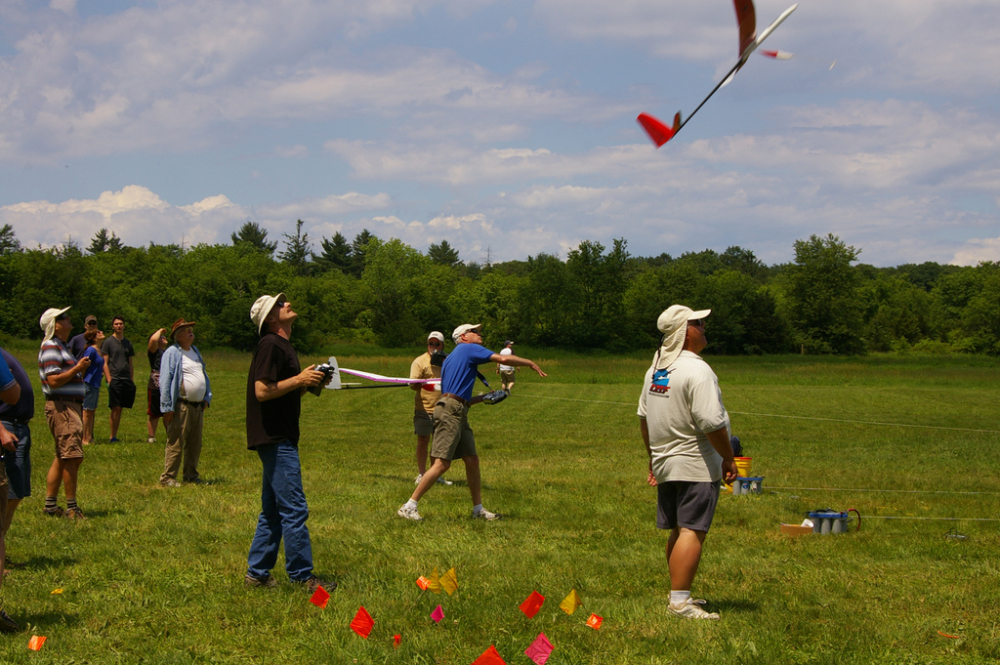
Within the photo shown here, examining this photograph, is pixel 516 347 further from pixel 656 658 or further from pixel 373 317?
pixel 656 658

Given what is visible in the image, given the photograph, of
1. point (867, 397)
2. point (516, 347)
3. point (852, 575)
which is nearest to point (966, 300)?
point (516, 347)

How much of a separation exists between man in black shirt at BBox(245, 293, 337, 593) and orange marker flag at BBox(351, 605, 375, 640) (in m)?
0.95

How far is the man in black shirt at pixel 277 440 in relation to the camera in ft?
17.7

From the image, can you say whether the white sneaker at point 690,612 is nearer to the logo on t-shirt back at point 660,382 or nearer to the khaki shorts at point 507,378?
the logo on t-shirt back at point 660,382

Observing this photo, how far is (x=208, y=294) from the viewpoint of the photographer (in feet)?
257

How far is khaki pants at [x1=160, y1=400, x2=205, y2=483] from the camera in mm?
9705

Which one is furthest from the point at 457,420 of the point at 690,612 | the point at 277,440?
the point at 690,612

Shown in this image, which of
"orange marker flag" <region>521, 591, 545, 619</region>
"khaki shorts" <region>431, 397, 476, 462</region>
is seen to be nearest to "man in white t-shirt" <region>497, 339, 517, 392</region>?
"khaki shorts" <region>431, 397, 476, 462</region>

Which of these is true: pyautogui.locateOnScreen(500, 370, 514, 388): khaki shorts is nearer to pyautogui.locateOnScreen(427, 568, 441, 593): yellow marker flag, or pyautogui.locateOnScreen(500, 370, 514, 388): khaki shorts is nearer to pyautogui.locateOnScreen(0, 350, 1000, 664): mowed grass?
pyautogui.locateOnScreen(0, 350, 1000, 664): mowed grass

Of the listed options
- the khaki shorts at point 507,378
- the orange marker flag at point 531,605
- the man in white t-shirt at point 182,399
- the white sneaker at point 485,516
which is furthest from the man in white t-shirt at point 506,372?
the man in white t-shirt at point 182,399

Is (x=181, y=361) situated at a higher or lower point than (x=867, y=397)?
higher

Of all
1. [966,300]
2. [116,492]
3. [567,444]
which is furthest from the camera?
[966,300]

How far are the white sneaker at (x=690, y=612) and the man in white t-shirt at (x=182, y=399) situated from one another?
6456 mm

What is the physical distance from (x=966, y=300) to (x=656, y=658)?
396 ft
